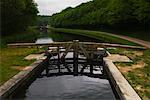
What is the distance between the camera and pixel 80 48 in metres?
30.3

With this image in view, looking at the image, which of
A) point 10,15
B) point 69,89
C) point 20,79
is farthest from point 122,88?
point 10,15

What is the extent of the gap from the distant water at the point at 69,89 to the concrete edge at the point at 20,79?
0.62m

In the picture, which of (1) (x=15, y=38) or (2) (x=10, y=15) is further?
(2) (x=10, y=15)

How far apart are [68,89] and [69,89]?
0.07 metres

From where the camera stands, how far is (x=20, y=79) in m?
18.2

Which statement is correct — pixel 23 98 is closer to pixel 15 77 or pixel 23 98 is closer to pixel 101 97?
pixel 15 77

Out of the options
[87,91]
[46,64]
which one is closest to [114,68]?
[87,91]

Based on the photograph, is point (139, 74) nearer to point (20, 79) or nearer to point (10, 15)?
point (20, 79)

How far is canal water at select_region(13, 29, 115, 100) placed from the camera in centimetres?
1711

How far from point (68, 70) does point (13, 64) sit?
5012 mm

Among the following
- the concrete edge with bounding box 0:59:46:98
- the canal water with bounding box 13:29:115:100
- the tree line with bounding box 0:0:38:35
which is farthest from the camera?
the tree line with bounding box 0:0:38:35

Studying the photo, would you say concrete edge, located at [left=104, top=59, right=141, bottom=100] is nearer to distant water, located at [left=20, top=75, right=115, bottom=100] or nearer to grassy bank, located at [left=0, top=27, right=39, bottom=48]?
distant water, located at [left=20, top=75, right=115, bottom=100]

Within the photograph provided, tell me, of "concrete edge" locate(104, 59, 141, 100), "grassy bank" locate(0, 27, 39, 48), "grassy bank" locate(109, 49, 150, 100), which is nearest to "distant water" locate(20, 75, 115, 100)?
"concrete edge" locate(104, 59, 141, 100)

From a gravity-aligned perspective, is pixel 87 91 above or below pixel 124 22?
below
